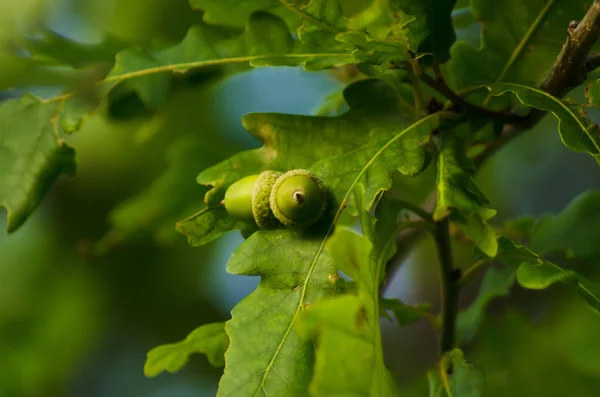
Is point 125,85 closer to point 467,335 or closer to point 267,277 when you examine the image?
point 267,277

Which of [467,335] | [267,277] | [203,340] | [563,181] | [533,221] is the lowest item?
[563,181]

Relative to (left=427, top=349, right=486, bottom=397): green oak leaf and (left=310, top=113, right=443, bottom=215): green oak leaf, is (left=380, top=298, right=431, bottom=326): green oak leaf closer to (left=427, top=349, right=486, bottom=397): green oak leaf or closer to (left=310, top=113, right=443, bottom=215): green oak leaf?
(left=427, top=349, right=486, bottom=397): green oak leaf

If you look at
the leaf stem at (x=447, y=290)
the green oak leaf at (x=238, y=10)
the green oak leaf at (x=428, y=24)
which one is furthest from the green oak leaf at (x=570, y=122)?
the green oak leaf at (x=238, y=10)

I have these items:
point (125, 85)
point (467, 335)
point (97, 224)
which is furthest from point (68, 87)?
point (97, 224)

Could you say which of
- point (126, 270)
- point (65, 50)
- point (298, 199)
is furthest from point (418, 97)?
point (126, 270)

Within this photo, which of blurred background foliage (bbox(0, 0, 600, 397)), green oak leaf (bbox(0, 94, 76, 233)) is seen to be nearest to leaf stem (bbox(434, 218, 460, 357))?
green oak leaf (bbox(0, 94, 76, 233))

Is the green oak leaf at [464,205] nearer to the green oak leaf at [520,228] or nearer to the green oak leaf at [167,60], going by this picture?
the green oak leaf at [167,60]
